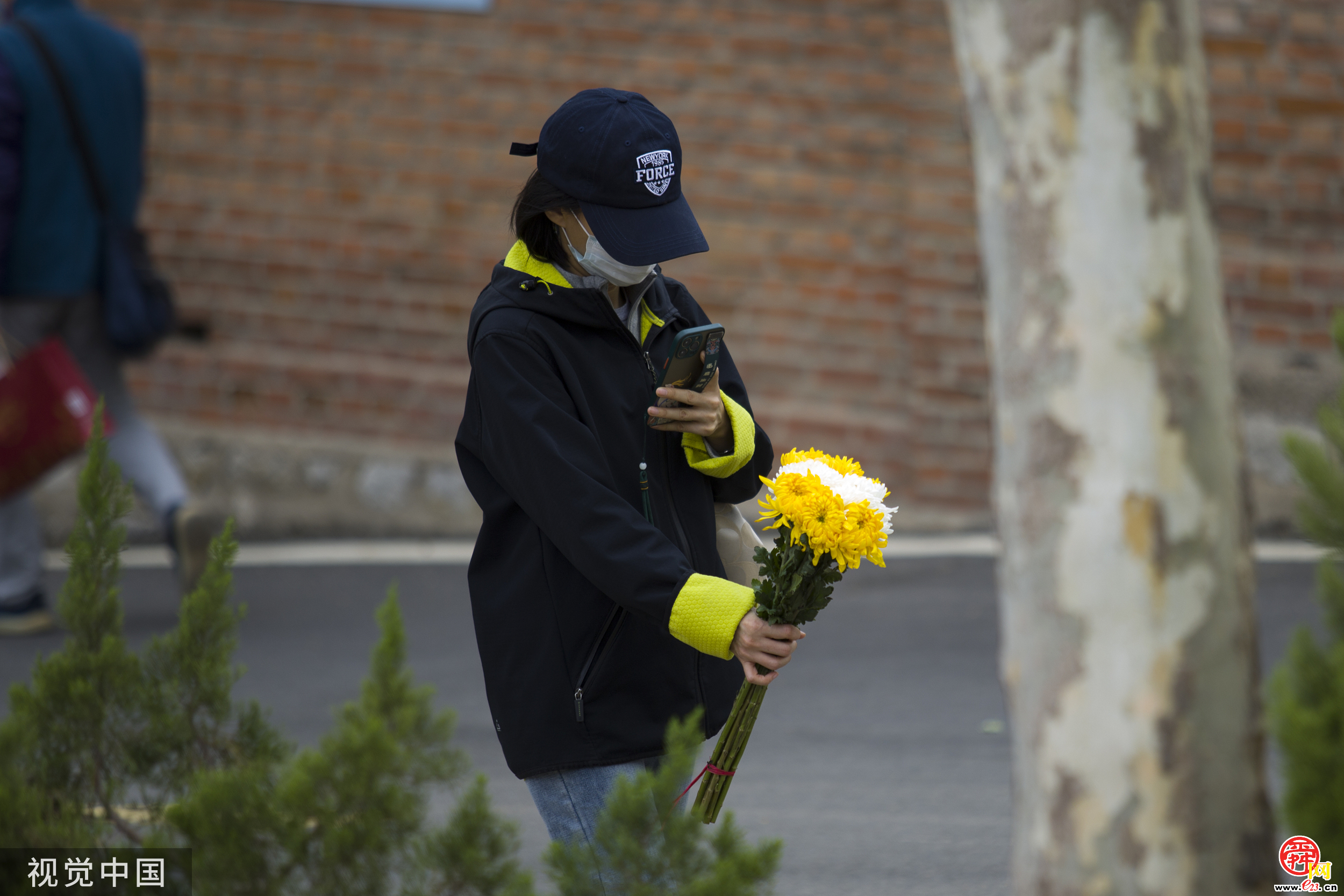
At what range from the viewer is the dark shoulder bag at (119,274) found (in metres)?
5.53

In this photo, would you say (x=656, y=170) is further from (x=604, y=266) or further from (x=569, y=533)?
(x=569, y=533)

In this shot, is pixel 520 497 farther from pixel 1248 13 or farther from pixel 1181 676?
pixel 1248 13

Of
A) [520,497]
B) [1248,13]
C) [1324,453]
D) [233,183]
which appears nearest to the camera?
[1324,453]

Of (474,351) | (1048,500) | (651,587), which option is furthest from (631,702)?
(1048,500)

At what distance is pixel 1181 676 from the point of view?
1.64m

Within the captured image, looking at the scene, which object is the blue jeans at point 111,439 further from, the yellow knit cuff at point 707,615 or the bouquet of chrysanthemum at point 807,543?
the yellow knit cuff at point 707,615

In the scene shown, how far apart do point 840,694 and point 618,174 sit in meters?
3.13

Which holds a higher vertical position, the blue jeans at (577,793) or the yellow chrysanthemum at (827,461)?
the yellow chrysanthemum at (827,461)

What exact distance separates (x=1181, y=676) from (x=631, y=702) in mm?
924

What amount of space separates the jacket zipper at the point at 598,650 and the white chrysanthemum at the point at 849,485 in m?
0.35

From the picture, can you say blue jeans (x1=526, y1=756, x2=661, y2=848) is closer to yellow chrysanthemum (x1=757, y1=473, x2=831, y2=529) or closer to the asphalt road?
yellow chrysanthemum (x1=757, y1=473, x2=831, y2=529)

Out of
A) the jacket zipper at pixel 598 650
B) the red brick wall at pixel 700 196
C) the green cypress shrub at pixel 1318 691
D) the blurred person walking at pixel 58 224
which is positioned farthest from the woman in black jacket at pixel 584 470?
the red brick wall at pixel 700 196

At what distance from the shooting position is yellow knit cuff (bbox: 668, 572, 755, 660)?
2.10 meters

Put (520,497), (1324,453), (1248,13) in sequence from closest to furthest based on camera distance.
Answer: (1324,453), (520,497), (1248,13)
